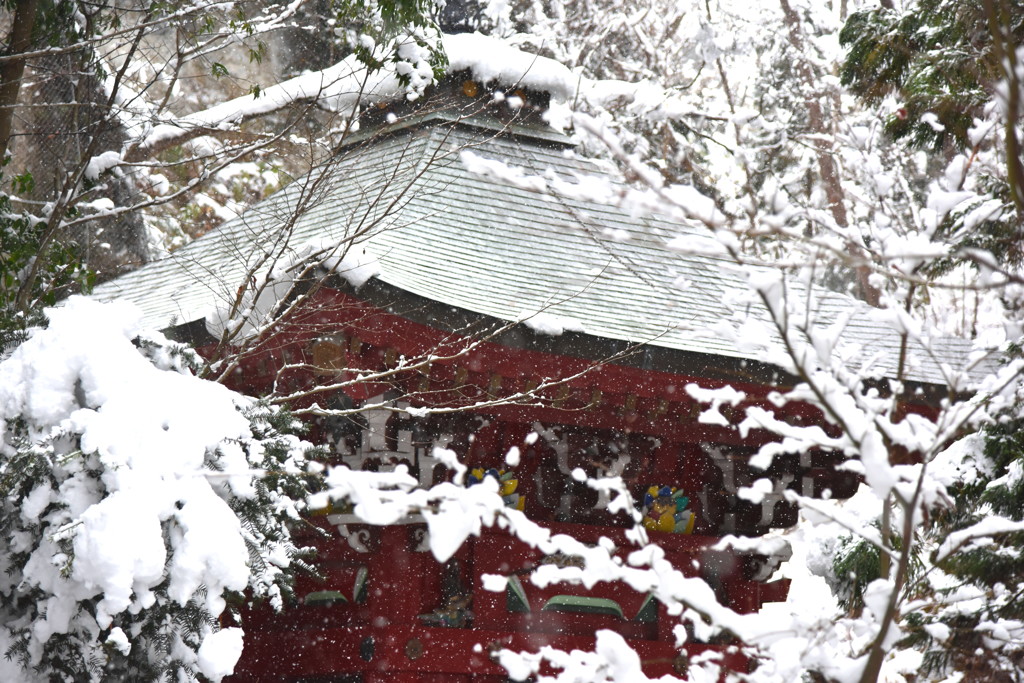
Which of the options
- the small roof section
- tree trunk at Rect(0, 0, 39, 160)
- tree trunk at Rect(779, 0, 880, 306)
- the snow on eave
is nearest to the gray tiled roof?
the small roof section

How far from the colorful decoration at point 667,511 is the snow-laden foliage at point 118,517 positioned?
206 cm

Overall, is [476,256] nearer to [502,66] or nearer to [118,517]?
[502,66]

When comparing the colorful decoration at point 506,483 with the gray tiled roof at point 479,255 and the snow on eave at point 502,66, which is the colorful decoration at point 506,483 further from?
the snow on eave at point 502,66

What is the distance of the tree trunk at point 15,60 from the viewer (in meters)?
3.90

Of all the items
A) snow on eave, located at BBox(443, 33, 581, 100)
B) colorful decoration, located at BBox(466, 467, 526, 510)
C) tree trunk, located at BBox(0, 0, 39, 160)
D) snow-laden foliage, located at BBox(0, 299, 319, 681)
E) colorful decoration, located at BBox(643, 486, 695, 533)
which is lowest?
colorful decoration, located at BBox(643, 486, 695, 533)

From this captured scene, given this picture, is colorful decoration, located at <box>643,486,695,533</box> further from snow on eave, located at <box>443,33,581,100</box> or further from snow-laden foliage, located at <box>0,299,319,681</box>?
snow on eave, located at <box>443,33,581,100</box>

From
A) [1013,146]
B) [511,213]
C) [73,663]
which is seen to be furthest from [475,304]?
[1013,146]

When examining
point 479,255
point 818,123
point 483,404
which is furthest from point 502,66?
point 818,123

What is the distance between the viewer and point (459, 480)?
204cm

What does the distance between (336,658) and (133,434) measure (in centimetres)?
169

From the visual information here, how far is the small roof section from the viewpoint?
4.05m

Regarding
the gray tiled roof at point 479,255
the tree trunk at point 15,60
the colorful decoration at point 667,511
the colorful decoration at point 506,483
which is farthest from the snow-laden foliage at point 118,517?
the colorful decoration at point 667,511

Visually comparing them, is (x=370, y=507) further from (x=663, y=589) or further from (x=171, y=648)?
(x=171, y=648)

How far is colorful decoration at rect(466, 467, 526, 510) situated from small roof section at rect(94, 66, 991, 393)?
0.73 m
